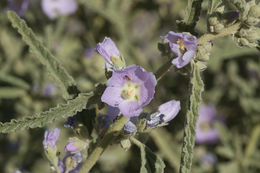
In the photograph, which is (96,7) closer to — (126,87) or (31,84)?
(31,84)

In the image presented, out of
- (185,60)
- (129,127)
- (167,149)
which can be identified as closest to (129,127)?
(129,127)

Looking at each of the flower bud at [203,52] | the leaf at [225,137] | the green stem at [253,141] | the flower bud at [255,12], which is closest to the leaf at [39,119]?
the flower bud at [203,52]

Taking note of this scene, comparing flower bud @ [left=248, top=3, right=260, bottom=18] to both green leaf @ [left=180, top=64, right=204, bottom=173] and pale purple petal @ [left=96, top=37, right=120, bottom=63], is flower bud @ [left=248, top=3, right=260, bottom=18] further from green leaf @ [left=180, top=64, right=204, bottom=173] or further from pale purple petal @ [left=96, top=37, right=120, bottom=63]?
pale purple petal @ [left=96, top=37, right=120, bottom=63]

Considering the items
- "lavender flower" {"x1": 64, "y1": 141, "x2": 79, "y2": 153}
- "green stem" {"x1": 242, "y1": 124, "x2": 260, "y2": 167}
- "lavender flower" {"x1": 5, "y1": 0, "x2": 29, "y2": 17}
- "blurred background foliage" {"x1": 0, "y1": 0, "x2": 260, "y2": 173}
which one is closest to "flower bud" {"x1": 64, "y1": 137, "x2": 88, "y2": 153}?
"lavender flower" {"x1": 64, "y1": 141, "x2": 79, "y2": 153}

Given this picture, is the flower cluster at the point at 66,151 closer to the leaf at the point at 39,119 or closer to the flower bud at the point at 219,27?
the leaf at the point at 39,119

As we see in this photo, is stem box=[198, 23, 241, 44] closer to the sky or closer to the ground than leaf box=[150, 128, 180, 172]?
closer to the sky
